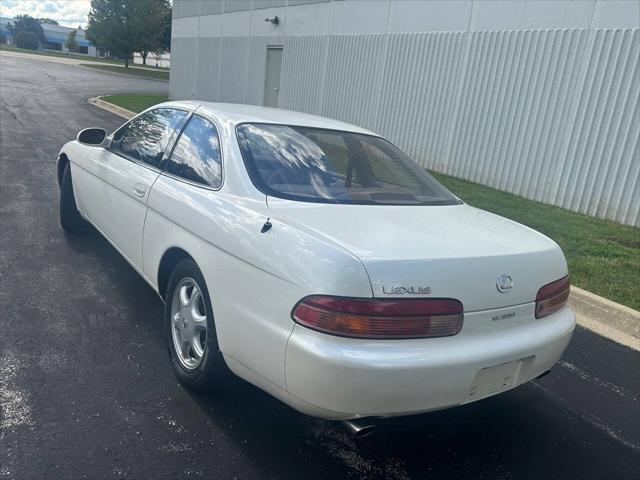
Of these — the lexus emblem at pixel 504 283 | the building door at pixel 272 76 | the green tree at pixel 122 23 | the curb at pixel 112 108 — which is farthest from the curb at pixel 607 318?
the green tree at pixel 122 23

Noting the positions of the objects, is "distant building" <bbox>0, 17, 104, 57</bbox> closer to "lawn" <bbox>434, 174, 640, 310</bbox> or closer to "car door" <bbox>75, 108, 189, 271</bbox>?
"lawn" <bbox>434, 174, 640, 310</bbox>

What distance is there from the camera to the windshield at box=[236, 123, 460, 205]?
3.10 m

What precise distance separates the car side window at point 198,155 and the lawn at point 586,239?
12.7ft

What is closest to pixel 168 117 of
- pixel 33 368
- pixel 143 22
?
pixel 33 368

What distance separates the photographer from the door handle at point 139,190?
378 centimetres

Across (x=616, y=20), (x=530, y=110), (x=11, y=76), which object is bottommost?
(x=11, y=76)

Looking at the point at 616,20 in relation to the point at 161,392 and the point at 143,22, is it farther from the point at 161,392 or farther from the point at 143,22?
the point at 143,22

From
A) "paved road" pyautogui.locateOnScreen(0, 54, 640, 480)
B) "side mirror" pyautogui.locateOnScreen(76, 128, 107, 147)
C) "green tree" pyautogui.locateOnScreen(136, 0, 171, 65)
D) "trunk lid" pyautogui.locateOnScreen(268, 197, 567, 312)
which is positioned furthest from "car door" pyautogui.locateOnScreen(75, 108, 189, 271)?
"green tree" pyautogui.locateOnScreen(136, 0, 171, 65)

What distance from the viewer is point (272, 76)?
17531 millimetres

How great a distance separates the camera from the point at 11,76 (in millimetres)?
29984

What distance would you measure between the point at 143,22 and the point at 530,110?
5234 centimetres

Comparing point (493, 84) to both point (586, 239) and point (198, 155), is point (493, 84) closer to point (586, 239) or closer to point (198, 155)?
point (586, 239)

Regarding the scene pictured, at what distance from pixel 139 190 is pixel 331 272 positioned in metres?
2.08

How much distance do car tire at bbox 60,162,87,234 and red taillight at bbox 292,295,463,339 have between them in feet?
13.1
